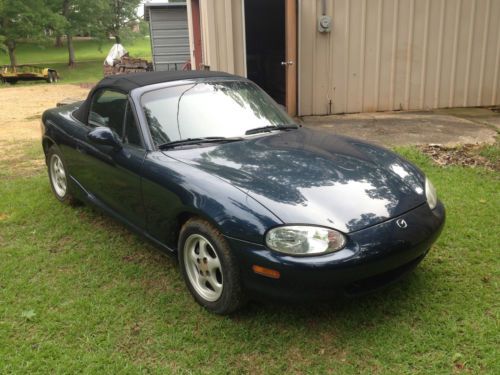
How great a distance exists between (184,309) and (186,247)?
423 millimetres

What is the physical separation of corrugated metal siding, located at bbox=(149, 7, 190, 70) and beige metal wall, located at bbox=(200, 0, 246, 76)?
11361 millimetres

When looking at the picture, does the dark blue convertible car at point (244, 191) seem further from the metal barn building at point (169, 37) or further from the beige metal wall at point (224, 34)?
the metal barn building at point (169, 37)

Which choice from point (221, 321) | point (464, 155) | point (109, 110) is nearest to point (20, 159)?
point (109, 110)

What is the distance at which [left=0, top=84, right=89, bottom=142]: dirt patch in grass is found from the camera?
966 cm

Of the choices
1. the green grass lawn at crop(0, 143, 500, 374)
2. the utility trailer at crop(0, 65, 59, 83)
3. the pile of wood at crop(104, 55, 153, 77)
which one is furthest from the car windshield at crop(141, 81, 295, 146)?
the utility trailer at crop(0, 65, 59, 83)

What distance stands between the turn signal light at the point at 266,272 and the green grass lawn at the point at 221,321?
1.56ft

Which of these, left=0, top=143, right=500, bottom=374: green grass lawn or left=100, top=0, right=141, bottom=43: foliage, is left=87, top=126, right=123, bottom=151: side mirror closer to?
left=0, top=143, right=500, bottom=374: green grass lawn

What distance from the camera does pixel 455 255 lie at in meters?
3.85

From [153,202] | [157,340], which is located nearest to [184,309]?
[157,340]

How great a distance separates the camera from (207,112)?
3.95 m

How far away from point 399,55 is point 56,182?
6.83 m

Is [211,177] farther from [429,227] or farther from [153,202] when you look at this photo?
[429,227]

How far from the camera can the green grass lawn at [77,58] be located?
30.7 meters

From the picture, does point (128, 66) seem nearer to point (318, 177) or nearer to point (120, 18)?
point (318, 177)
